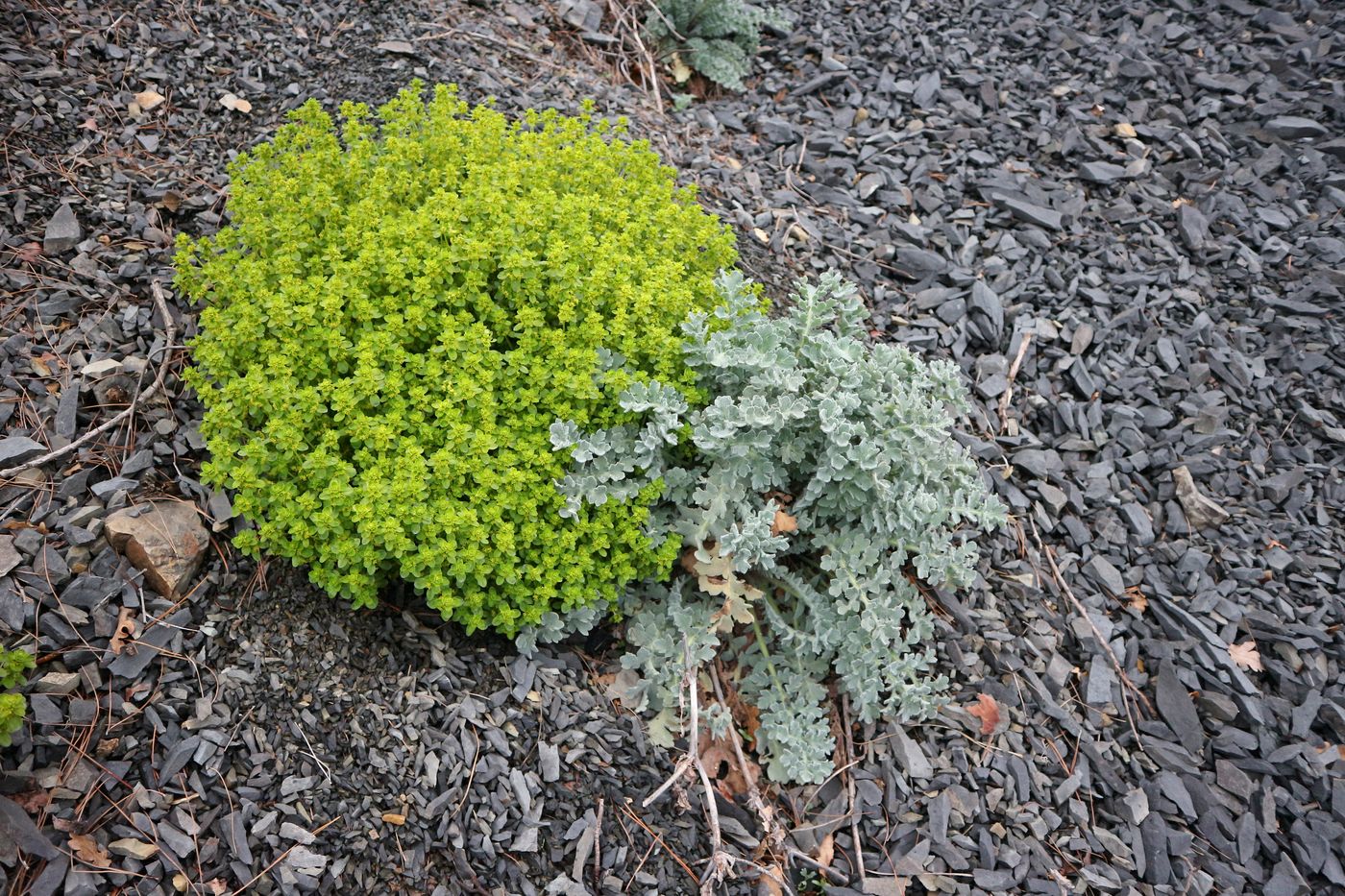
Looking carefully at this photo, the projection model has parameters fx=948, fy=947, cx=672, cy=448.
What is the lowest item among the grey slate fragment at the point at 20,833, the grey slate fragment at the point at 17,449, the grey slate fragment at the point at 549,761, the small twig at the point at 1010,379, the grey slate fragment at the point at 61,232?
the grey slate fragment at the point at 20,833

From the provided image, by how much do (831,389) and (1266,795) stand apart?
6.70 ft

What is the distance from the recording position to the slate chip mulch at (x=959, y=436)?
103 inches

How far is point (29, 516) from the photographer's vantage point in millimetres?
2793

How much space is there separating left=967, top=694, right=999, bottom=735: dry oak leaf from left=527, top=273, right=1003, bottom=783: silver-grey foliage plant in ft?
0.57

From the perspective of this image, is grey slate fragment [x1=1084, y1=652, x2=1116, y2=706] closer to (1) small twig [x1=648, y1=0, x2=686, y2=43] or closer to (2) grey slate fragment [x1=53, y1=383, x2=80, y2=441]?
(2) grey slate fragment [x1=53, y1=383, x2=80, y2=441]

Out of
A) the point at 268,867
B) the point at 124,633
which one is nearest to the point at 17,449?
the point at 124,633

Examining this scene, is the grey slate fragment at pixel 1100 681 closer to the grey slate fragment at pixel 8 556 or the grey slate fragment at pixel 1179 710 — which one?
the grey slate fragment at pixel 1179 710

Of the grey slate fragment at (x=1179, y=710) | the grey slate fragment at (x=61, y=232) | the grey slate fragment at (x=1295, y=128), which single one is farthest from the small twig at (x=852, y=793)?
the grey slate fragment at (x=1295, y=128)

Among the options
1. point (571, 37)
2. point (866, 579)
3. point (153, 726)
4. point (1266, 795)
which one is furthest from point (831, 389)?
point (571, 37)

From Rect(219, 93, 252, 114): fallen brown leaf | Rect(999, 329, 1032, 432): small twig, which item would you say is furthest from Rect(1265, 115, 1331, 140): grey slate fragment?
Rect(219, 93, 252, 114): fallen brown leaf

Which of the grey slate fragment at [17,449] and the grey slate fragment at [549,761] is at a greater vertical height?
the grey slate fragment at [17,449]

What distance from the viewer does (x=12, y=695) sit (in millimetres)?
2287

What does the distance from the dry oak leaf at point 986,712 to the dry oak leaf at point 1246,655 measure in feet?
3.30

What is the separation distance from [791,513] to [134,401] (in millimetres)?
2219
